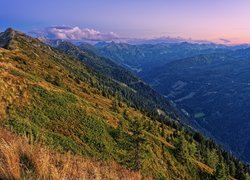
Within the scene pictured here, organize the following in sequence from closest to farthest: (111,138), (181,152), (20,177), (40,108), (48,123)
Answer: (20,177)
(48,123)
(40,108)
(111,138)
(181,152)

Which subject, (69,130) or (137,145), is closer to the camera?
(69,130)

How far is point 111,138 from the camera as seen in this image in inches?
2758

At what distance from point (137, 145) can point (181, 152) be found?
1185 inches

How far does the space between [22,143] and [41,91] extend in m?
62.0

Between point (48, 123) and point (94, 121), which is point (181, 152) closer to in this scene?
point (94, 121)

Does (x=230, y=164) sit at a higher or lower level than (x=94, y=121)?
lower

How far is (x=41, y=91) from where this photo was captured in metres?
70.4

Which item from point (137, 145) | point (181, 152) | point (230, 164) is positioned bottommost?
point (230, 164)

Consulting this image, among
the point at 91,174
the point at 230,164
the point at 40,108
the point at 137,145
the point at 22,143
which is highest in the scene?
the point at 22,143

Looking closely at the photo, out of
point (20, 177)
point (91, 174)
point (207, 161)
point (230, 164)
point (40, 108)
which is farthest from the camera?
point (230, 164)

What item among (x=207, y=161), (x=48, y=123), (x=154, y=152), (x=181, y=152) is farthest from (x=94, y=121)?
(x=207, y=161)

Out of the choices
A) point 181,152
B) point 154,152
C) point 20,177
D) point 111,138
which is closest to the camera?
point 20,177

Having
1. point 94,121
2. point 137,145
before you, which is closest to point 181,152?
point 137,145

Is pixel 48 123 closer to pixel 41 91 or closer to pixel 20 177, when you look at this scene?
pixel 41 91
